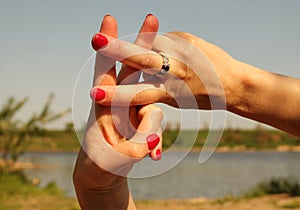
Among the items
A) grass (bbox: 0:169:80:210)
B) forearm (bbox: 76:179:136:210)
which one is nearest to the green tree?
grass (bbox: 0:169:80:210)

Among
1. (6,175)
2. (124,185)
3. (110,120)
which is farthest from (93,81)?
(6,175)

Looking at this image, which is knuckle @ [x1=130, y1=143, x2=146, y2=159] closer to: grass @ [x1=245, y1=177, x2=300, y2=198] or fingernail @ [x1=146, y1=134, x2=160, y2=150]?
fingernail @ [x1=146, y1=134, x2=160, y2=150]

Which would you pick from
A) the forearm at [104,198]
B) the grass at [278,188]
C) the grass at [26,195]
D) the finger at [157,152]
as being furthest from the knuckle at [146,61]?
the grass at [278,188]

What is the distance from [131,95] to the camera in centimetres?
91

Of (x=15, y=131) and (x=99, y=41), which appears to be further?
(x=15, y=131)

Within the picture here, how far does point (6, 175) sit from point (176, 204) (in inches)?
134

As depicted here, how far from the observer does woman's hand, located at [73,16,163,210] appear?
2.85ft

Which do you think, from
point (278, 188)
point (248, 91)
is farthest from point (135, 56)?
point (278, 188)

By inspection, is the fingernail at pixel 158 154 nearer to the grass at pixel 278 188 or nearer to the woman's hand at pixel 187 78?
the woman's hand at pixel 187 78

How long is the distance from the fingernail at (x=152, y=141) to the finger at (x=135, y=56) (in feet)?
0.43

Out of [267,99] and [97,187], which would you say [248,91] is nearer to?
[267,99]

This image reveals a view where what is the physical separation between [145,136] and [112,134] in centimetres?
7

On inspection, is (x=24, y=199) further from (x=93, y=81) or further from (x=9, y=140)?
(x=93, y=81)

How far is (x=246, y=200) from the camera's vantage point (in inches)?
303
